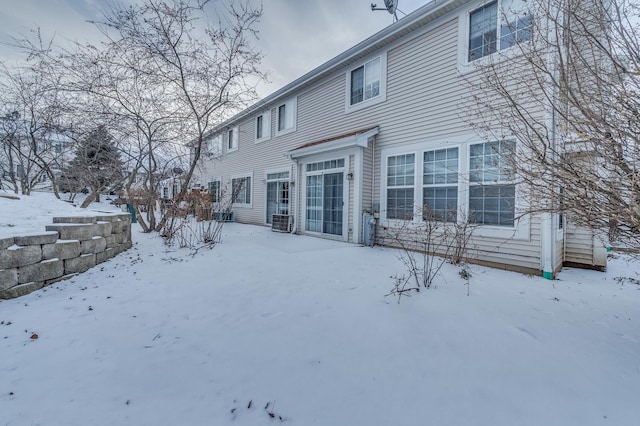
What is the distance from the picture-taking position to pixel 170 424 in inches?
57.2

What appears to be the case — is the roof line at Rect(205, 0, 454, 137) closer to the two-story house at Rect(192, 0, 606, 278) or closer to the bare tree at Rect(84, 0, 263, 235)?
the two-story house at Rect(192, 0, 606, 278)

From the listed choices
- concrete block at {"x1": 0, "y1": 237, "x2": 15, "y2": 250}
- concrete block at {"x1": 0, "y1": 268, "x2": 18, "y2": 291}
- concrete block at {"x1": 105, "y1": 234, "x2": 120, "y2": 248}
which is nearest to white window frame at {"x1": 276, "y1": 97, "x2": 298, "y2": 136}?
concrete block at {"x1": 105, "y1": 234, "x2": 120, "y2": 248}

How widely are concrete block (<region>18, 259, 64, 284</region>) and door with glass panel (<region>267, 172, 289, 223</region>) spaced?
6819mm

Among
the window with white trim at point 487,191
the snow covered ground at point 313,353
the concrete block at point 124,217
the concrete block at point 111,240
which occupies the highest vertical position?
the window with white trim at point 487,191

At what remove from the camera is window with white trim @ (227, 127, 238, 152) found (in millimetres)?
13333

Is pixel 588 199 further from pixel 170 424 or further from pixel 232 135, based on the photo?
pixel 232 135

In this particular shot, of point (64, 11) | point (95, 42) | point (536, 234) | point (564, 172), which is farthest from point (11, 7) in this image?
point (536, 234)

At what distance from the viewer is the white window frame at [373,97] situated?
23.1 feet

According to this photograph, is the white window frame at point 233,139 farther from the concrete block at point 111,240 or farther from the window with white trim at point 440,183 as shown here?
the window with white trim at point 440,183

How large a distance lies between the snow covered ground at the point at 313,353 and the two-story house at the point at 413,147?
1568 millimetres

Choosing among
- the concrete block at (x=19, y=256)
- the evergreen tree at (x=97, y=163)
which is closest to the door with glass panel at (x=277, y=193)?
the evergreen tree at (x=97, y=163)

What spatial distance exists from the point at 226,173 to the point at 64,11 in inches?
333

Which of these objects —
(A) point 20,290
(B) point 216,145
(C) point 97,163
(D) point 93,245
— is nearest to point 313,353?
(A) point 20,290

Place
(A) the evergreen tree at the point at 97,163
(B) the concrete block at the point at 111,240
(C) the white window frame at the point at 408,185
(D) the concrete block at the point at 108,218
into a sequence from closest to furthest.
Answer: (D) the concrete block at the point at 108,218, (B) the concrete block at the point at 111,240, (C) the white window frame at the point at 408,185, (A) the evergreen tree at the point at 97,163
